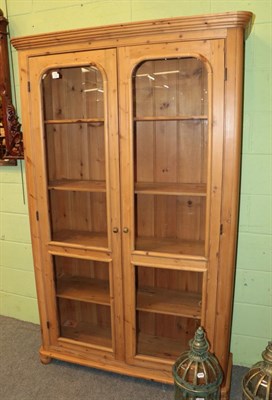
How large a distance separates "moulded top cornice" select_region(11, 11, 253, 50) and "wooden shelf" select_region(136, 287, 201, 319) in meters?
1.54

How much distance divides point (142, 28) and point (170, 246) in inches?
47.5

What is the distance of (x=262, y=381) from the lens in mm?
1307

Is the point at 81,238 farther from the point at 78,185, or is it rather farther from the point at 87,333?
the point at 87,333

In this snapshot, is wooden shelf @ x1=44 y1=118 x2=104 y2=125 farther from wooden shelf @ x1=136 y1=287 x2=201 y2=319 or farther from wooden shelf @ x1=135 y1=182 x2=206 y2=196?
wooden shelf @ x1=136 y1=287 x2=201 y2=319

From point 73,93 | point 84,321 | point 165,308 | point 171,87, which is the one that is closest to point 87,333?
point 84,321

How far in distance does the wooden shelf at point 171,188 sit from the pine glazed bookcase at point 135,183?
11 mm

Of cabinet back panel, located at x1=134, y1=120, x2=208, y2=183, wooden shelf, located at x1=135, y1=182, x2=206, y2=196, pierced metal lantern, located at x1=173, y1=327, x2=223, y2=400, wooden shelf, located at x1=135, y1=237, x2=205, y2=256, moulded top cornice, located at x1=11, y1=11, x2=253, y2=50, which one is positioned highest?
moulded top cornice, located at x1=11, y1=11, x2=253, y2=50

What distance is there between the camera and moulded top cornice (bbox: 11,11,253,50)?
1534 mm

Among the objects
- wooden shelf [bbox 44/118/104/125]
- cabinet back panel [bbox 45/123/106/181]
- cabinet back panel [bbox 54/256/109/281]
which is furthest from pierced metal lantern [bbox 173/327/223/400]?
wooden shelf [bbox 44/118/104/125]

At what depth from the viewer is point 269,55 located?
187 cm

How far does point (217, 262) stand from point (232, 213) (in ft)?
0.94

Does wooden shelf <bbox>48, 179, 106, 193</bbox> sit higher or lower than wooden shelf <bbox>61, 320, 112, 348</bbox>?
higher

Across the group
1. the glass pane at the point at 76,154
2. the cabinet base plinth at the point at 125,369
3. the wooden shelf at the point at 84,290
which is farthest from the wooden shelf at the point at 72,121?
the cabinet base plinth at the point at 125,369

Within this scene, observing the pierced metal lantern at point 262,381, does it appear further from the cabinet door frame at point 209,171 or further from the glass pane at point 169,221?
the glass pane at point 169,221
